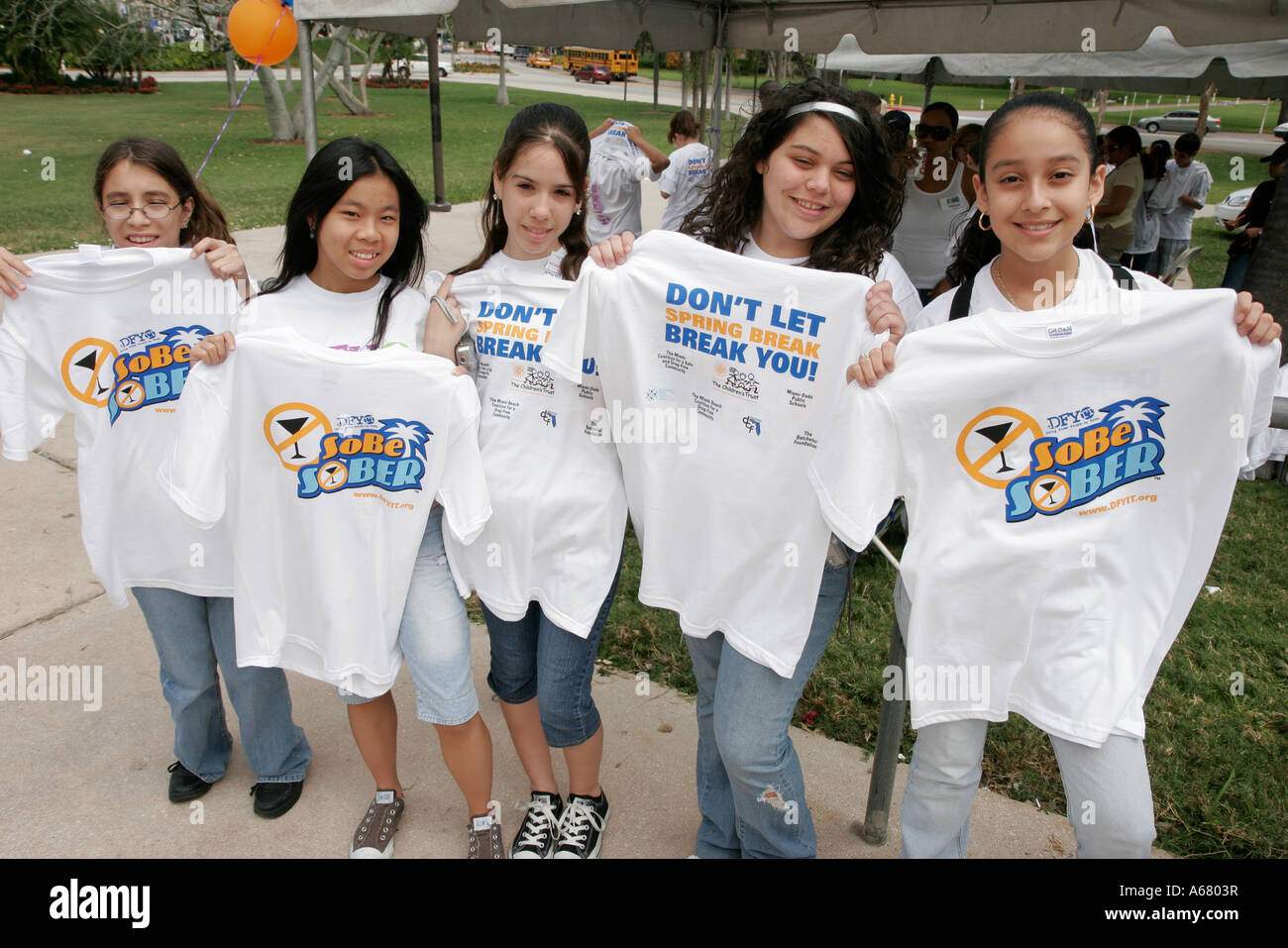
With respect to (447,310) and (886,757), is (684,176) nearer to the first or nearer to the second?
(447,310)

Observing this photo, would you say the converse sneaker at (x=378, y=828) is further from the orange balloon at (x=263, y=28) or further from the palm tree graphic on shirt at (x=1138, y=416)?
the orange balloon at (x=263, y=28)

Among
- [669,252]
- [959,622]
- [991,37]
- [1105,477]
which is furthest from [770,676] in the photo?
[991,37]

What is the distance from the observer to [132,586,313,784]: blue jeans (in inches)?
110

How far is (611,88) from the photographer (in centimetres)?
4547

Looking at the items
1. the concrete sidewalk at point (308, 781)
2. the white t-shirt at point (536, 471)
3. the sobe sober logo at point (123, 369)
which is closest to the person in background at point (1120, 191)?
the concrete sidewalk at point (308, 781)

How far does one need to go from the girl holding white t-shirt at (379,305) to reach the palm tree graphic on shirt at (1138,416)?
162cm

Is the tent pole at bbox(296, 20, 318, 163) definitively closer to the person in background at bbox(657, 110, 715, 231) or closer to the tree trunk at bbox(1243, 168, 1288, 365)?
the person in background at bbox(657, 110, 715, 231)

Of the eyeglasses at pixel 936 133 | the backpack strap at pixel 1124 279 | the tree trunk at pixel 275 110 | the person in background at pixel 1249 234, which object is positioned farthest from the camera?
the tree trunk at pixel 275 110

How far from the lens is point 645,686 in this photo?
3664mm

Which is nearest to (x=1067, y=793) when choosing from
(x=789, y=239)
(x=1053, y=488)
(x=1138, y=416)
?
(x=1053, y=488)

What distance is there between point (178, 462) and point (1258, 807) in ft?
11.4

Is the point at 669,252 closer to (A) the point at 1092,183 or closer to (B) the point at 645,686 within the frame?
(A) the point at 1092,183

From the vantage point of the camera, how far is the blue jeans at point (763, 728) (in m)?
2.28

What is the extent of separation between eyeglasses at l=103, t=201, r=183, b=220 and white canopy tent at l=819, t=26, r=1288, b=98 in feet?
17.1
